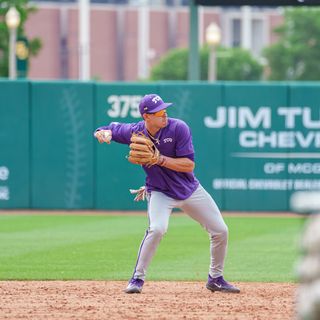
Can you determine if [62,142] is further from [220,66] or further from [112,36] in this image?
[112,36]

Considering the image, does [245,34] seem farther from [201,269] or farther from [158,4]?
[201,269]

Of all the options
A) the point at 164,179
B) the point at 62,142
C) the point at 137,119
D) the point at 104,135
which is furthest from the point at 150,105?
the point at 62,142

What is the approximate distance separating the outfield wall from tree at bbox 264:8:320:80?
45.6 meters

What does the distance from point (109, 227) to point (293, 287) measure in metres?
7.84

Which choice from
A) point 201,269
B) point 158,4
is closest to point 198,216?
point 201,269

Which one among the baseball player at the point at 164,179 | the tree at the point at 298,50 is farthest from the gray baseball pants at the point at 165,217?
the tree at the point at 298,50

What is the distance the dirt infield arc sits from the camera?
29.8ft

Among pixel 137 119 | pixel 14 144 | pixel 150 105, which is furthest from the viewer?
pixel 14 144

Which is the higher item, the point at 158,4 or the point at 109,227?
the point at 158,4

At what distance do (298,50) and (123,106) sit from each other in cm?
4621

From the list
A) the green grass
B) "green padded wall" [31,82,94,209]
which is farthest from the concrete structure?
the green grass

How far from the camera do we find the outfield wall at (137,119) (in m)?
21.8

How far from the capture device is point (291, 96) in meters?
21.8

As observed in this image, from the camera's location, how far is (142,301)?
390 inches
